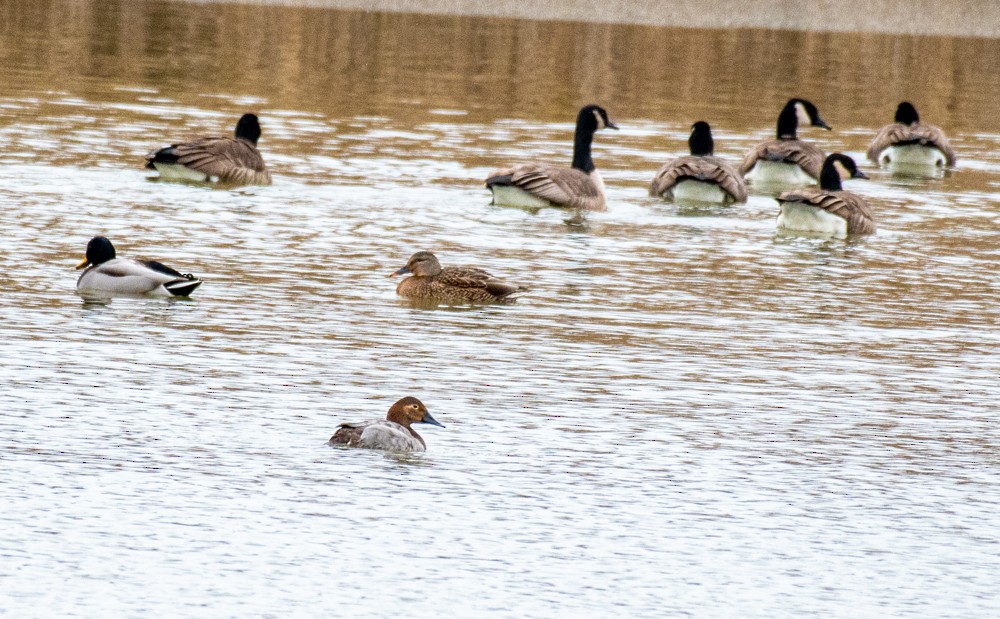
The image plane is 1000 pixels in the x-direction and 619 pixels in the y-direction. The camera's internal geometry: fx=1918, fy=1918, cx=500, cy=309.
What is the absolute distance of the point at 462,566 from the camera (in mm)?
9141

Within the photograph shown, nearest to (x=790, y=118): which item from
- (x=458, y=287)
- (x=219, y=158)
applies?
(x=219, y=158)

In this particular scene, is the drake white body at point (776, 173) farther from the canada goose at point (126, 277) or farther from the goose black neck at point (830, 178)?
the canada goose at point (126, 277)

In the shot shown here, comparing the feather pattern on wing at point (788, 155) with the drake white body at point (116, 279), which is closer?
the drake white body at point (116, 279)

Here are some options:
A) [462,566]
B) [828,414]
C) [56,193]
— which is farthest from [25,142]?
[462,566]

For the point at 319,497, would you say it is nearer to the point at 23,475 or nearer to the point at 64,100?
the point at 23,475

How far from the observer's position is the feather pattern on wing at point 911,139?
29250 mm

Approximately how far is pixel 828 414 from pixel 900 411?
56 centimetres

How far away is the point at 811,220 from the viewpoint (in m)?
22.0

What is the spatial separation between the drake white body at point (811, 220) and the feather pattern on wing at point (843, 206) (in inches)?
2.6

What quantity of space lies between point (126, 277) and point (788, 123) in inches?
593

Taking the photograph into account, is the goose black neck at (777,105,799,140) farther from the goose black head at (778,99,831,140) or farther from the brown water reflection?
the brown water reflection

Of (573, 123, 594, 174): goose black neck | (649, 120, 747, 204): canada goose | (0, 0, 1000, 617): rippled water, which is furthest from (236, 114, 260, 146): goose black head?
(649, 120, 747, 204): canada goose

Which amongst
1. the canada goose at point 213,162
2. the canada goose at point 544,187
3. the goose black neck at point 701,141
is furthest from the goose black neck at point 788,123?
the canada goose at point 213,162

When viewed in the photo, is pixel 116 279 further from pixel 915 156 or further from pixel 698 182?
pixel 915 156
